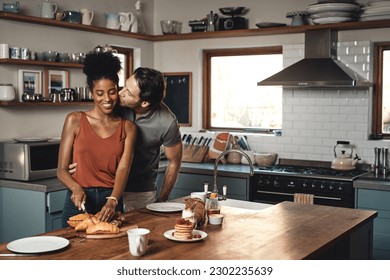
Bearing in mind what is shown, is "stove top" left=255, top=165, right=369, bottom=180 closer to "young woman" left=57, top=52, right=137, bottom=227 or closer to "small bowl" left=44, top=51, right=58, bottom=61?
"small bowl" left=44, top=51, right=58, bottom=61

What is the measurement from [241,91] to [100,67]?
134 inches

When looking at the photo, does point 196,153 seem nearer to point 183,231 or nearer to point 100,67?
point 100,67

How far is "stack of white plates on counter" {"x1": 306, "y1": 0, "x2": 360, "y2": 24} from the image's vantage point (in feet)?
17.3

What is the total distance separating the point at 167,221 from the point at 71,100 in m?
2.63

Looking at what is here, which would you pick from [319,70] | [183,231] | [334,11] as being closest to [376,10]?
[334,11]

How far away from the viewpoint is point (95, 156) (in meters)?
3.15

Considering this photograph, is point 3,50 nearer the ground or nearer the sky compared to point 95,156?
nearer the sky

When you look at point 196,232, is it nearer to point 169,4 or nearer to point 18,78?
point 18,78

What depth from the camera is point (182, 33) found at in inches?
253

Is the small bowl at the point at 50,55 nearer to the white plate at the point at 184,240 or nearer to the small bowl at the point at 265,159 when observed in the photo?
the small bowl at the point at 265,159

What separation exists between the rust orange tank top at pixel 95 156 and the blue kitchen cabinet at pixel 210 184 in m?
2.44

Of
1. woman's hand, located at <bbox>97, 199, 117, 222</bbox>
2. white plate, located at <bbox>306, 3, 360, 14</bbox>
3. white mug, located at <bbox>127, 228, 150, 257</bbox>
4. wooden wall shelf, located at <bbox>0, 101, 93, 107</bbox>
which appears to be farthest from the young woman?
white plate, located at <bbox>306, 3, 360, 14</bbox>

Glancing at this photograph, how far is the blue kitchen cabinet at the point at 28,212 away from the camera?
4.48m

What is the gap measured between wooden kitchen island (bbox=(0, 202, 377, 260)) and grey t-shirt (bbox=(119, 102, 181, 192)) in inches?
14.6
